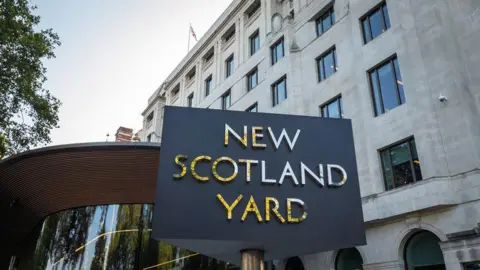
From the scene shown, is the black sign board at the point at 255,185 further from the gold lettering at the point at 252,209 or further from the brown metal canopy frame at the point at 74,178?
the brown metal canopy frame at the point at 74,178

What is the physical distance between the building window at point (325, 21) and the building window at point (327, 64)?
1834mm

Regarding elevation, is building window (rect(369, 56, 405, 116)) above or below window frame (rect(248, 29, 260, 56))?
below

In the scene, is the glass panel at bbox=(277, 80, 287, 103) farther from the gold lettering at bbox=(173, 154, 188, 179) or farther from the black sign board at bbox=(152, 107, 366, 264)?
the gold lettering at bbox=(173, 154, 188, 179)

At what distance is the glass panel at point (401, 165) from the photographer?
1862 cm

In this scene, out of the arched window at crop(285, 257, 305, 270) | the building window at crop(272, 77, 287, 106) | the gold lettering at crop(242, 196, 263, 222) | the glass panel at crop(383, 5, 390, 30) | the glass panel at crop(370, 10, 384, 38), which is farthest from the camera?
the building window at crop(272, 77, 287, 106)

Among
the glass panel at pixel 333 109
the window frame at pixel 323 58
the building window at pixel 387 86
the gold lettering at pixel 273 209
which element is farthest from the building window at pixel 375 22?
the gold lettering at pixel 273 209

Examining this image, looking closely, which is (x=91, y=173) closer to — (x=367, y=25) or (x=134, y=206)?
(x=134, y=206)

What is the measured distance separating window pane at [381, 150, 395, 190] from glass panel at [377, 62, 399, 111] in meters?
2.44

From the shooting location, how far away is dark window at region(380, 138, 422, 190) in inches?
723

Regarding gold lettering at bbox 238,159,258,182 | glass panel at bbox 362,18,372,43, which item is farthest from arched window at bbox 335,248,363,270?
glass panel at bbox 362,18,372,43

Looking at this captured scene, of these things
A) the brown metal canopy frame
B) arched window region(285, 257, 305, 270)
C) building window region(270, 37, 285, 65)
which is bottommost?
arched window region(285, 257, 305, 270)

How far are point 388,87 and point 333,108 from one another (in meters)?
4.29

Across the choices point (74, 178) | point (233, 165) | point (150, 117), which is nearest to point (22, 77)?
point (74, 178)

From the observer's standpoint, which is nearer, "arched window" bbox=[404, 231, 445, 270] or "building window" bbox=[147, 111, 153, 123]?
"arched window" bbox=[404, 231, 445, 270]
